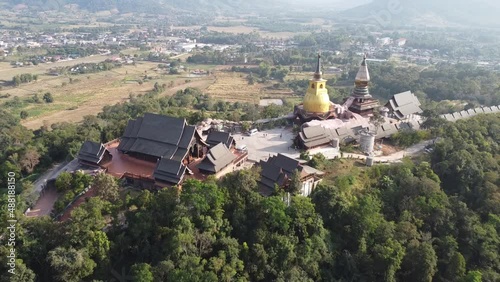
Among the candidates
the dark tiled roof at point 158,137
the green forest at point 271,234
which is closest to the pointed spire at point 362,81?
the green forest at point 271,234

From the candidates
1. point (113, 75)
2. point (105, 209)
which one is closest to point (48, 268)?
point (105, 209)

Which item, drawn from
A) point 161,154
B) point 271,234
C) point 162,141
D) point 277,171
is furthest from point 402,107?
point 161,154

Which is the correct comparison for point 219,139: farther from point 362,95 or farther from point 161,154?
point 362,95

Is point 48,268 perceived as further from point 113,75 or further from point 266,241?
point 113,75

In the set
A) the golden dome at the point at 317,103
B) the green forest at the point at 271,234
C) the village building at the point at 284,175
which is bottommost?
the green forest at the point at 271,234

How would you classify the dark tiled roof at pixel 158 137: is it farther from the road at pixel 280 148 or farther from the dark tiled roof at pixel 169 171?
the road at pixel 280 148

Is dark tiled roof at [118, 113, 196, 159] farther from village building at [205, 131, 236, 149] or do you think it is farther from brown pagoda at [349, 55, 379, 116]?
brown pagoda at [349, 55, 379, 116]

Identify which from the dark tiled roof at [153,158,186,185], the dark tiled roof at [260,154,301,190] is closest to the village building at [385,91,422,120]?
the dark tiled roof at [260,154,301,190]
